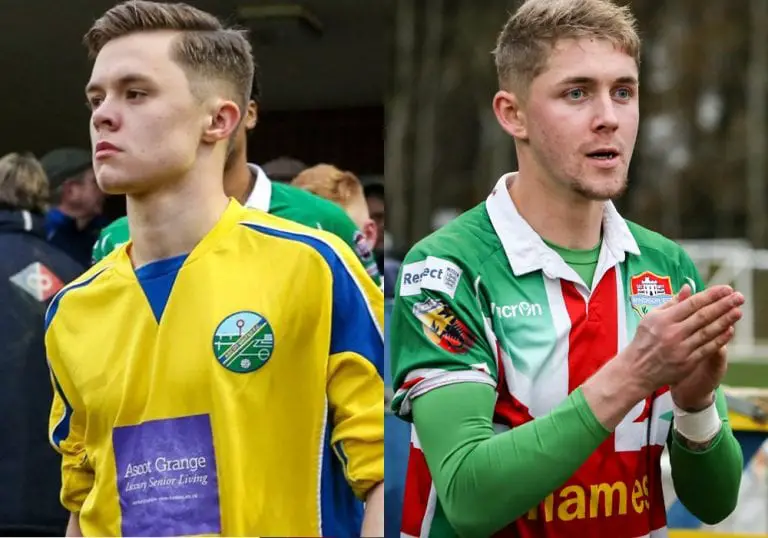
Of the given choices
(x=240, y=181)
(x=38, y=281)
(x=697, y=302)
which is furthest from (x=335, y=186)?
(x=697, y=302)

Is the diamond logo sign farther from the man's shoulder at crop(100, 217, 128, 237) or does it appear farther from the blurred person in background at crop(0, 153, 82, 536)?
the man's shoulder at crop(100, 217, 128, 237)

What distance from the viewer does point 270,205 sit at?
76.4 inches

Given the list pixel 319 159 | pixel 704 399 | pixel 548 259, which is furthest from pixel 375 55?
pixel 704 399

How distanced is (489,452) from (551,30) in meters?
0.63

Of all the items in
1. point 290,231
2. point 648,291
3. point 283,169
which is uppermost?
point 283,169

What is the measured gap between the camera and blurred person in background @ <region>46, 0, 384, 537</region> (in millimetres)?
1807

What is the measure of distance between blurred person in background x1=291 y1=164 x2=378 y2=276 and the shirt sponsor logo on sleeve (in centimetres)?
12

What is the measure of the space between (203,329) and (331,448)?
259 millimetres

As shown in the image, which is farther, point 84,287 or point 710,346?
point 84,287

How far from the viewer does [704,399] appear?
1.78 metres

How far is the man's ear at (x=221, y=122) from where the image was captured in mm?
1812

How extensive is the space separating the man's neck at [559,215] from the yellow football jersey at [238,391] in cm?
27

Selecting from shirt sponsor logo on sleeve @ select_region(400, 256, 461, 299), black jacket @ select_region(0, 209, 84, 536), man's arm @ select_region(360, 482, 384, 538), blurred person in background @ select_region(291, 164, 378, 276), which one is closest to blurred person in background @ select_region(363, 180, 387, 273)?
blurred person in background @ select_region(291, 164, 378, 276)

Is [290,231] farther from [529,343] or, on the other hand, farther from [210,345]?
[529,343]
